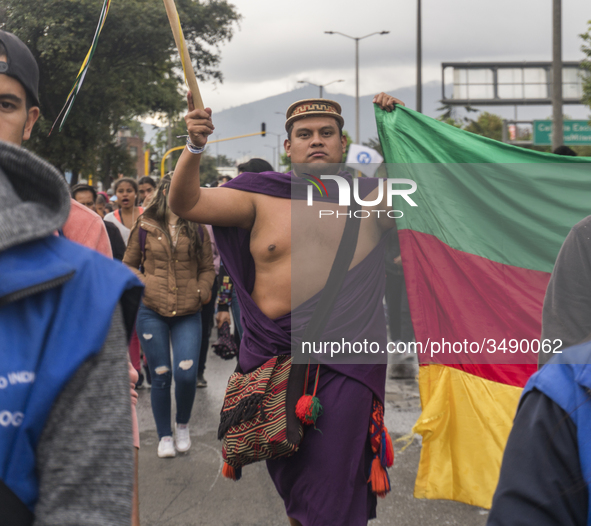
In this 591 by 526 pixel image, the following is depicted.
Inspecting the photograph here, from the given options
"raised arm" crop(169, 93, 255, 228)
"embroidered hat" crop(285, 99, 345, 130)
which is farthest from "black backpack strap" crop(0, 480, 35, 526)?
"embroidered hat" crop(285, 99, 345, 130)

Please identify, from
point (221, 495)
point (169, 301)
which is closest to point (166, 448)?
point (221, 495)

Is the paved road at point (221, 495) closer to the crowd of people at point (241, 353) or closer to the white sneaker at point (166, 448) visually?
the white sneaker at point (166, 448)

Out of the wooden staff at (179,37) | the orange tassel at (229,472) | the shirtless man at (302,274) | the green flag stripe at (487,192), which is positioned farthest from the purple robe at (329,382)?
the wooden staff at (179,37)

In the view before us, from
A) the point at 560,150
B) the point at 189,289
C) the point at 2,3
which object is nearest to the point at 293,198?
the point at 2,3

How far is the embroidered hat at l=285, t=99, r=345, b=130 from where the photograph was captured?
3.32m

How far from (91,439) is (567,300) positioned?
129cm

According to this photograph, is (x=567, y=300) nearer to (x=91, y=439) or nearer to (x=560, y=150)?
(x=91, y=439)

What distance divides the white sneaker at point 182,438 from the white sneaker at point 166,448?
0.34ft

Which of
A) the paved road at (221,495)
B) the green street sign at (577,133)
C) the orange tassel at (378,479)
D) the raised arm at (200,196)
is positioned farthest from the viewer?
the green street sign at (577,133)

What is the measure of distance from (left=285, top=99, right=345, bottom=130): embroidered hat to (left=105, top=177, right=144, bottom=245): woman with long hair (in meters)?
3.57

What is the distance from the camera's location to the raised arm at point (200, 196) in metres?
2.69

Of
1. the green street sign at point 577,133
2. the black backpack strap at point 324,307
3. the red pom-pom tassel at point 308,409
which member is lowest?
the red pom-pom tassel at point 308,409

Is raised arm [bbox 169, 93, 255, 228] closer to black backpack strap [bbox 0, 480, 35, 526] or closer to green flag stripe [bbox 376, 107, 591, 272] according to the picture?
green flag stripe [bbox 376, 107, 591, 272]

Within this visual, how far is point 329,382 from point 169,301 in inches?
87.9
